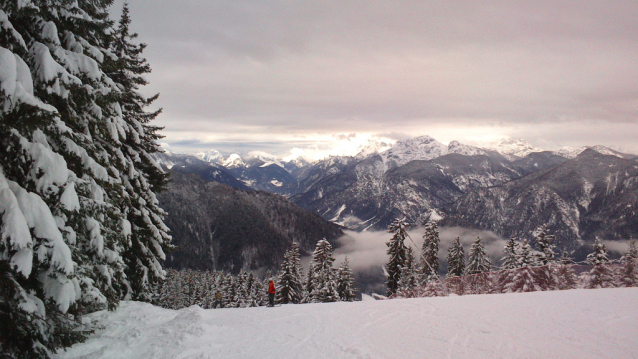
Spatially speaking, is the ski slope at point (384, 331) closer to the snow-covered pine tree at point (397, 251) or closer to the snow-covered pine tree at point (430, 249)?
the snow-covered pine tree at point (397, 251)

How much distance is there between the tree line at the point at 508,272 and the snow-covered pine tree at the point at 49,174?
2173cm

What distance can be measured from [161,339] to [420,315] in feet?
30.2

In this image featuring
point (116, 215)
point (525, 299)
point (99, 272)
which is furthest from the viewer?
point (525, 299)

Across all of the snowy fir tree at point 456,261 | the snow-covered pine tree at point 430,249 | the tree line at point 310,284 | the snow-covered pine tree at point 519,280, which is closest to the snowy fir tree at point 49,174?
the snow-covered pine tree at point 519,280

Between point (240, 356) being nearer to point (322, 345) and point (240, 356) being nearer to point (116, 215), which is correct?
point (322, 345)

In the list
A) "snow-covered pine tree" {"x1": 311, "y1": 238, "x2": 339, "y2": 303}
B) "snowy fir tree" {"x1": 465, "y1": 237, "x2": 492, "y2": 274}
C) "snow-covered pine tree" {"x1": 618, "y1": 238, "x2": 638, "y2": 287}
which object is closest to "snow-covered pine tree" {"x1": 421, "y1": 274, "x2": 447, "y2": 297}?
"snow-covered pine tree" {"x1": 618, "y1": 238, "x2": 638, "y2": 287}

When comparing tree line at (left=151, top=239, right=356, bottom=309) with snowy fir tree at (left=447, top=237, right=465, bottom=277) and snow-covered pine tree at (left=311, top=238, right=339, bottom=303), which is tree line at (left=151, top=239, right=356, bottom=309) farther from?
snowy fir tree at (left=447, top=237, right=465, bottom=277)

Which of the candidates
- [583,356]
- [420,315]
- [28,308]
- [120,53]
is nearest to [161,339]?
[28,308]

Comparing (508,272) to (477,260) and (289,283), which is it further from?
(289,283)

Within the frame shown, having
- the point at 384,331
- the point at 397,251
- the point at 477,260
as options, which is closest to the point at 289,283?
the point at 397,251

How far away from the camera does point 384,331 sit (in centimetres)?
973

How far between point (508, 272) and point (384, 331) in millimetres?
18685

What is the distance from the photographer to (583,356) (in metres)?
7.29

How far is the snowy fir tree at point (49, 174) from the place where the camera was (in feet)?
19.5
